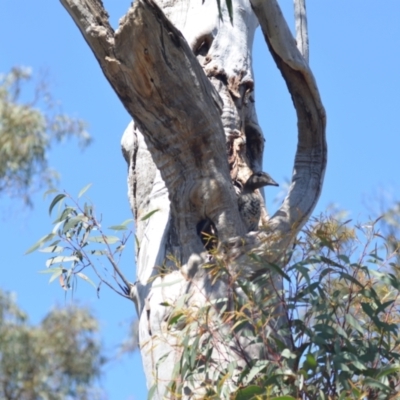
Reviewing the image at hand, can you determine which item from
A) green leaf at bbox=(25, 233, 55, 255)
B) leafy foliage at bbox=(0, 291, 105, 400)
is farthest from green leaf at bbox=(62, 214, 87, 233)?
leafy foliage at bbox=(0, 291, 105, 400)

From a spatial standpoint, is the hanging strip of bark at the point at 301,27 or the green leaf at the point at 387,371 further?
the hanging strip of bark at the point at 301,27

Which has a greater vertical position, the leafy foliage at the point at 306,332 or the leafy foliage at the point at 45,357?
the leafy foliage at the point at 45,357

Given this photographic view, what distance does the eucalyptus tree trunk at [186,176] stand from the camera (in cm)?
259

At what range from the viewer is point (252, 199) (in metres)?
2.98

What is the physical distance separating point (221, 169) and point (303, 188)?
13.5 inches

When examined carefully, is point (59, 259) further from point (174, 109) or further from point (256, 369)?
point (256, 369)

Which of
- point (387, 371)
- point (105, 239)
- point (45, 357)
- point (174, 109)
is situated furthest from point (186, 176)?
point (45, 357)

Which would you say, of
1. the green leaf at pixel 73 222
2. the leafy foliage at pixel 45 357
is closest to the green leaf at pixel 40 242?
the green leaf at pixel 73 222

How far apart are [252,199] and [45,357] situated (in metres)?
4.43

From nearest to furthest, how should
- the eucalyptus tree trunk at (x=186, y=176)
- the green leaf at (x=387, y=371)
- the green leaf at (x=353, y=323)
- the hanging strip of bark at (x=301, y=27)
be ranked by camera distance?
the green leaf at (x=387, y=371) < the green leaf at (x=353, y=323) < the eucalyptus tree trunk at (x=186, y=176) < the hanging strip of bark at (x=301, y=27)

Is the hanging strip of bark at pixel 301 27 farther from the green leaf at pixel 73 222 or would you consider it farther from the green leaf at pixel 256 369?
the green leaf at pixel 256 369

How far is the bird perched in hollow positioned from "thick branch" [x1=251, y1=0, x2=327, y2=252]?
0.10 meters

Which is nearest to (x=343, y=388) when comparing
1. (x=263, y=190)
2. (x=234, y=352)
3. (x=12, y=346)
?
(x=234, y=352)

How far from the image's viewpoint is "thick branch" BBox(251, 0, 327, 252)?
9.70ft
